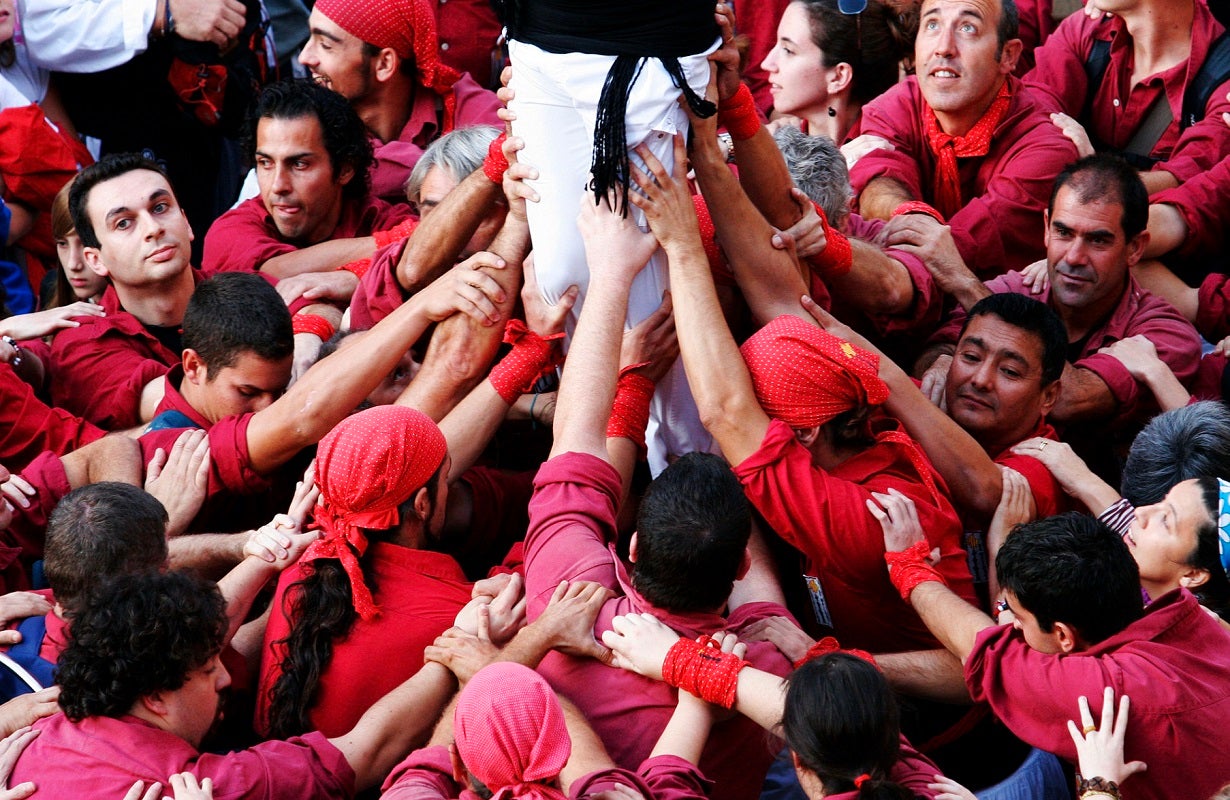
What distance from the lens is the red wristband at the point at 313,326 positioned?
16.0 ft

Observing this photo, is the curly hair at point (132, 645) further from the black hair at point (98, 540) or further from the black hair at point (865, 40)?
the black hair at point (865, 40)

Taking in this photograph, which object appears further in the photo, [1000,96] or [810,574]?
[1000,96]

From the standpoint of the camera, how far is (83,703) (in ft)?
9.72

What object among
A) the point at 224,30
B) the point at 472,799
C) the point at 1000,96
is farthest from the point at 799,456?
the point at 224,30

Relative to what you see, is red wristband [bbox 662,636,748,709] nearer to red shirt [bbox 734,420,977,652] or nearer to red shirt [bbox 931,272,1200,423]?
red shirt [bbox 734,420,977,652]

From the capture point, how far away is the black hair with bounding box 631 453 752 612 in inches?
122

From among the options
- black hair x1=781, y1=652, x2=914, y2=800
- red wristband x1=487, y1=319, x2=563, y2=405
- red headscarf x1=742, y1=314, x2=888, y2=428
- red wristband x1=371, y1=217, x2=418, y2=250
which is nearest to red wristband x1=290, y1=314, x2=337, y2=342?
red wristband x1=371, y1=217, x2=418, y2=250

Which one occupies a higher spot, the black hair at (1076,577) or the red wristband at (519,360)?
the red wristband at (519,360)

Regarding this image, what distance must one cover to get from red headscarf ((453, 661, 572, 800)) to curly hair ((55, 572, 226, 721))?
2.22ft

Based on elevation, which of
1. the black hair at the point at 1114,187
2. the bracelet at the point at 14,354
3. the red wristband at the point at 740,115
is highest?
the red wristband at the point at 740,115

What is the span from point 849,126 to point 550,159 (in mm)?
2645

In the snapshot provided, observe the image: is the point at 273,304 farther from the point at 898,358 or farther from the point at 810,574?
the point at 898,358

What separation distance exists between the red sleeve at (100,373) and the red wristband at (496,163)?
145 cm

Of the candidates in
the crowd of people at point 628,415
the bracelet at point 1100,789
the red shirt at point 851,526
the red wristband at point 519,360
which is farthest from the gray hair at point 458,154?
the bracelet at point 1100,789
